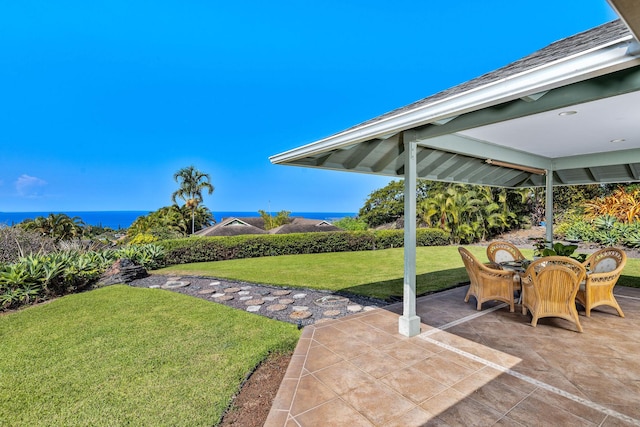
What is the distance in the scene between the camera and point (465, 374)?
3.43 m

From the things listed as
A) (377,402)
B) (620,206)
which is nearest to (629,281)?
(377,402)

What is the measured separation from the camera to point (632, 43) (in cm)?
190

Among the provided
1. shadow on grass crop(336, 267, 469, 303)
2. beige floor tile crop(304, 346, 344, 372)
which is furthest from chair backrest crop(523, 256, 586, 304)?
beige floor tile crop(304, 346, 344, 372)

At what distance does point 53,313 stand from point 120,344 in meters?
3.10

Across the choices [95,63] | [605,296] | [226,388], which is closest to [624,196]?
[605,296]

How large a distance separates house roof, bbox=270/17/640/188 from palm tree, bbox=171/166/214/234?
36.2m

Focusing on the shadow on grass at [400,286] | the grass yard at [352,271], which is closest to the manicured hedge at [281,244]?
the grass yard at [352,271]

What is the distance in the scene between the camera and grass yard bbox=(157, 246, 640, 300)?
26.5ft

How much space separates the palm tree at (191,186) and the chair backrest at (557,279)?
38.2 m

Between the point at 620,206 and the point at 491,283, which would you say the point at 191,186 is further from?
the point at 620,206

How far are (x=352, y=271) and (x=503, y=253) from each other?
482 cm

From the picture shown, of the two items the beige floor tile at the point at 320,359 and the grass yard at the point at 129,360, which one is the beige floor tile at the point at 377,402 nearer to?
the beige floor tile at the point at 320,359

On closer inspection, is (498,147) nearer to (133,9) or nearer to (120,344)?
(120,344)

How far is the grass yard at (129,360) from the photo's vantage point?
306 centimetres
